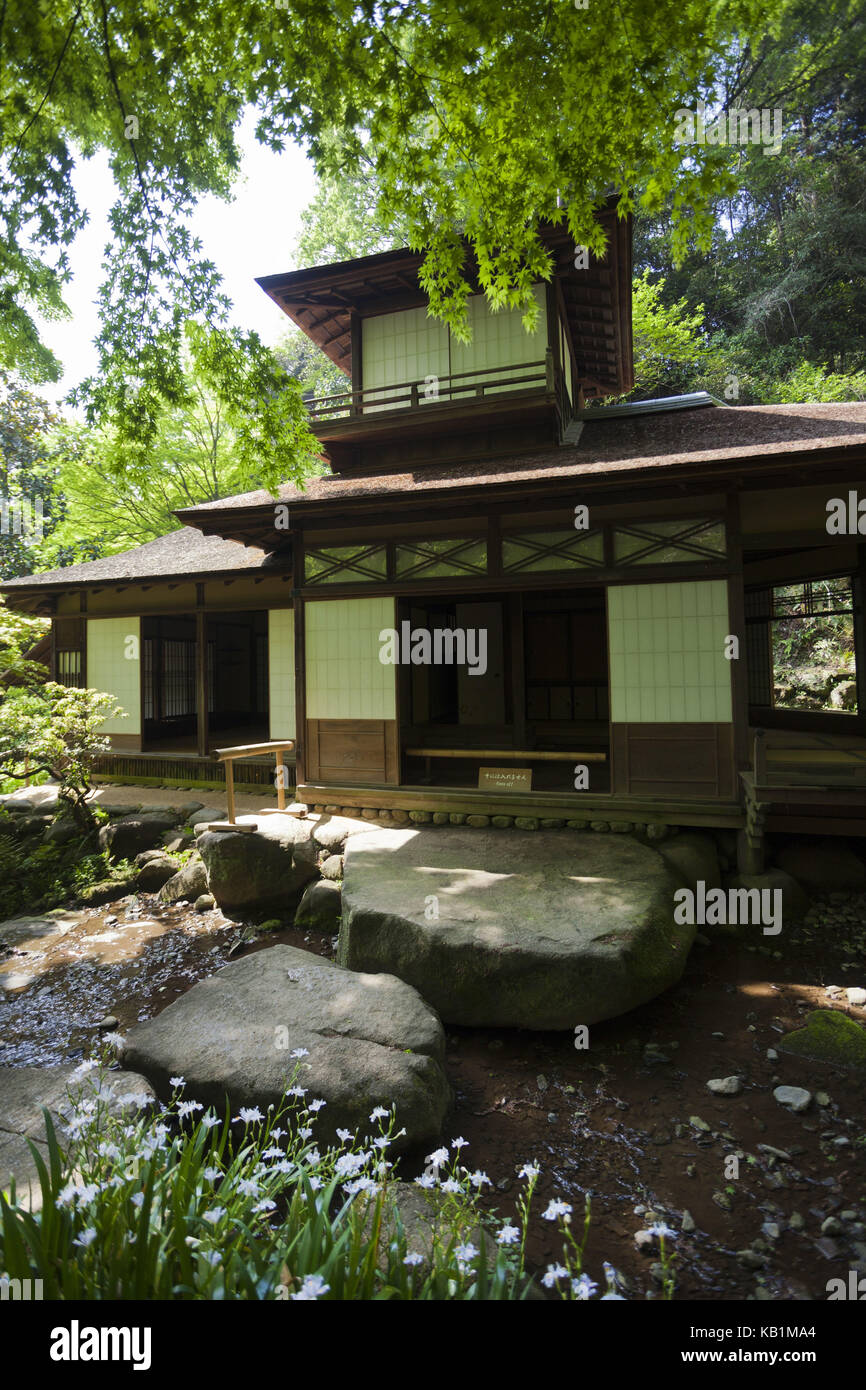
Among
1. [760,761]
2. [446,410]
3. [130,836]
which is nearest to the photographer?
[760,761]

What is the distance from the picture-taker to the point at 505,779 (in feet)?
28.4

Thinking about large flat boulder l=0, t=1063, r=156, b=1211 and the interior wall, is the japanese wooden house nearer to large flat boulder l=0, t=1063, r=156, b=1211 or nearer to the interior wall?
the interior wall

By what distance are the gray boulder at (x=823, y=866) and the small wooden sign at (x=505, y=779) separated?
9.85ft

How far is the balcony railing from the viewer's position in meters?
9.36

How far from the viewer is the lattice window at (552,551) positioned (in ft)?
27.0

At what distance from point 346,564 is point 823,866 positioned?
7028 mm

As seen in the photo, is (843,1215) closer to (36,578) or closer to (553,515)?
(553,515)

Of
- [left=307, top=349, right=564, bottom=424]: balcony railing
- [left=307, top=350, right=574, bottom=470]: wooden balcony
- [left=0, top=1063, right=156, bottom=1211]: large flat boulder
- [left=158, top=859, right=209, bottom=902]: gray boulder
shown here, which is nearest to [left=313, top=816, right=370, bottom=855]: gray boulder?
[left=158, top=859, right=209, bottom=902]: gray boulder

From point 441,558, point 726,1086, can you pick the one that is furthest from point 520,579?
point 726,1086

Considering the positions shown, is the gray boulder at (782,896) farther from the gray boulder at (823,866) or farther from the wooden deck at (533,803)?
the wooden deck at (533,803)

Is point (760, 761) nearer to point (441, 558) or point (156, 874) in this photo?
Result: point (441, 558)

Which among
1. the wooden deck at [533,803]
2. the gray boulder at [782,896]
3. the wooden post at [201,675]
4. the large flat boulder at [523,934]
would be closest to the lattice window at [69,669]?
the wooden post at [201,675]

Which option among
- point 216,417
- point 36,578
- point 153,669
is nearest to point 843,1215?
point 153,669
